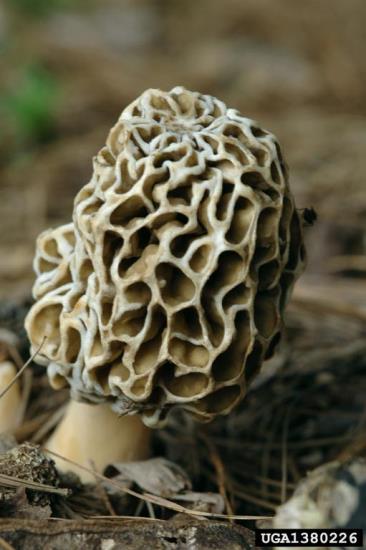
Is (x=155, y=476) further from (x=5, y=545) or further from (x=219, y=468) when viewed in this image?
(x=5, y=545)

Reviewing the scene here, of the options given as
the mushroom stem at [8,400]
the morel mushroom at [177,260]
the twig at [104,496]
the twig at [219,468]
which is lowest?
the twig at [219,468]

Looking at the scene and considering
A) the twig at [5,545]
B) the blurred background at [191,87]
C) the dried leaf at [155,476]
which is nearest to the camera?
the twig at [5,545]

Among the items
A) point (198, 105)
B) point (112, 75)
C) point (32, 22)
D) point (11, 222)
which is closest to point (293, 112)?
point (112, 75)

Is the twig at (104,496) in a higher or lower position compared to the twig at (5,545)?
lower

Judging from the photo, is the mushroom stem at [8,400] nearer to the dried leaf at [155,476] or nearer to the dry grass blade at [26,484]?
the dried leaf at [155,476]

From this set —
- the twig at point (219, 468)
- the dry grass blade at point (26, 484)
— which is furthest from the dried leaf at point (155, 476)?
the dry grass blade at point (26, 484)

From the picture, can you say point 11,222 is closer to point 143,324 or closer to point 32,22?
point 143,324

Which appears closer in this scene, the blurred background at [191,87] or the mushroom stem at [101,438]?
the mushroom stem at [101,438]

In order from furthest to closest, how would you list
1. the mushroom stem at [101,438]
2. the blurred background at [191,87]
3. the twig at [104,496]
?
the blurred background at [191,87], the mushroom stem at [101,438], the twig at [104,496]
